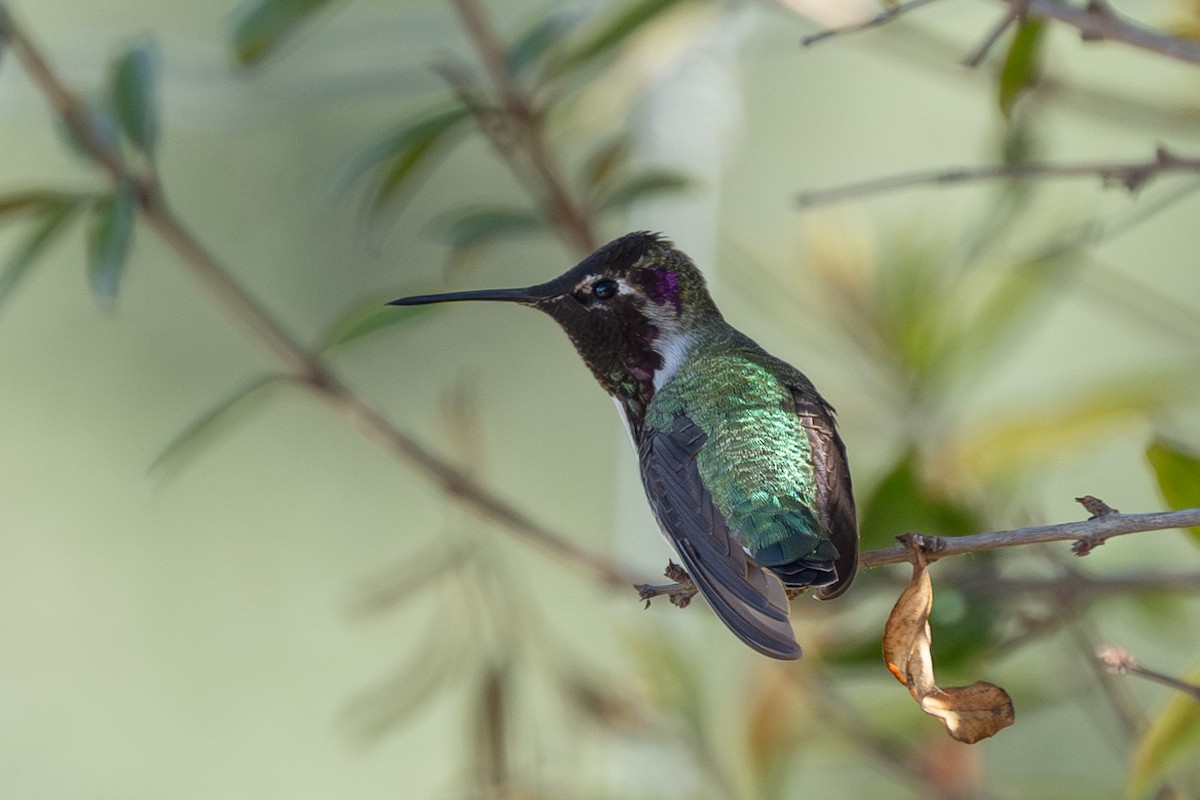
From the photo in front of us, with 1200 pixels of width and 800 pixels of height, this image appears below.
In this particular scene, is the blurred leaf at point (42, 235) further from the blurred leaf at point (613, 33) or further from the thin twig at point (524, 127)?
the blurred leaf at point (613, 33)

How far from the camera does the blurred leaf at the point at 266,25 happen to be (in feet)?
4.91

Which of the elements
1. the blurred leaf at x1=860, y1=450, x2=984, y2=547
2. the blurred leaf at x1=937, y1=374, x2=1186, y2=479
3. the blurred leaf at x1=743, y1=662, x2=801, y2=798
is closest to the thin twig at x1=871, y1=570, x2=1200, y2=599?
the blurred leaf at x1=860, y1=450, x2=984, y2=547

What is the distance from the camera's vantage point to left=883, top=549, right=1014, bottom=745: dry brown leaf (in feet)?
2.38

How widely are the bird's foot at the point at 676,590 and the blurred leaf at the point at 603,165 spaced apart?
77 cm

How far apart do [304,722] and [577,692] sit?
290cm

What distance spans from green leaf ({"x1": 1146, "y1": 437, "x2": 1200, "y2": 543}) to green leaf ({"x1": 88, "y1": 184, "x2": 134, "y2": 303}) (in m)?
0.89

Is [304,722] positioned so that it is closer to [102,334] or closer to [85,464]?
[85,464]

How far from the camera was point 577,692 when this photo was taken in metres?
1.90

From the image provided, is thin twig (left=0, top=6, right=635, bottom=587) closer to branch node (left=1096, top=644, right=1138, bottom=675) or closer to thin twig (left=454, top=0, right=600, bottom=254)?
thin twig (left=454, top=0, right=600, bottom=254)

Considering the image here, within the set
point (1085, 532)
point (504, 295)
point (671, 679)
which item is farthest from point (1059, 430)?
point (1085, 532)

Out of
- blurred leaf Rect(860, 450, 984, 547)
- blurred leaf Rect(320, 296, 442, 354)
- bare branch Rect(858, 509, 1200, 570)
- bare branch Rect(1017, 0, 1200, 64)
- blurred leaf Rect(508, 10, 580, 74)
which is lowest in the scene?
blurred leaf Rect(860, 450, 984, 547)

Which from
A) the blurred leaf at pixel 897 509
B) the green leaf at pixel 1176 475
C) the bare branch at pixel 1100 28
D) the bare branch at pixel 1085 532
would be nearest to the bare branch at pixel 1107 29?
the bare branch at pixel 1100 28

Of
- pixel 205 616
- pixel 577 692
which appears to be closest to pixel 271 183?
pixel 205 616

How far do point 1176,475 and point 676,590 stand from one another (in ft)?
1.16
